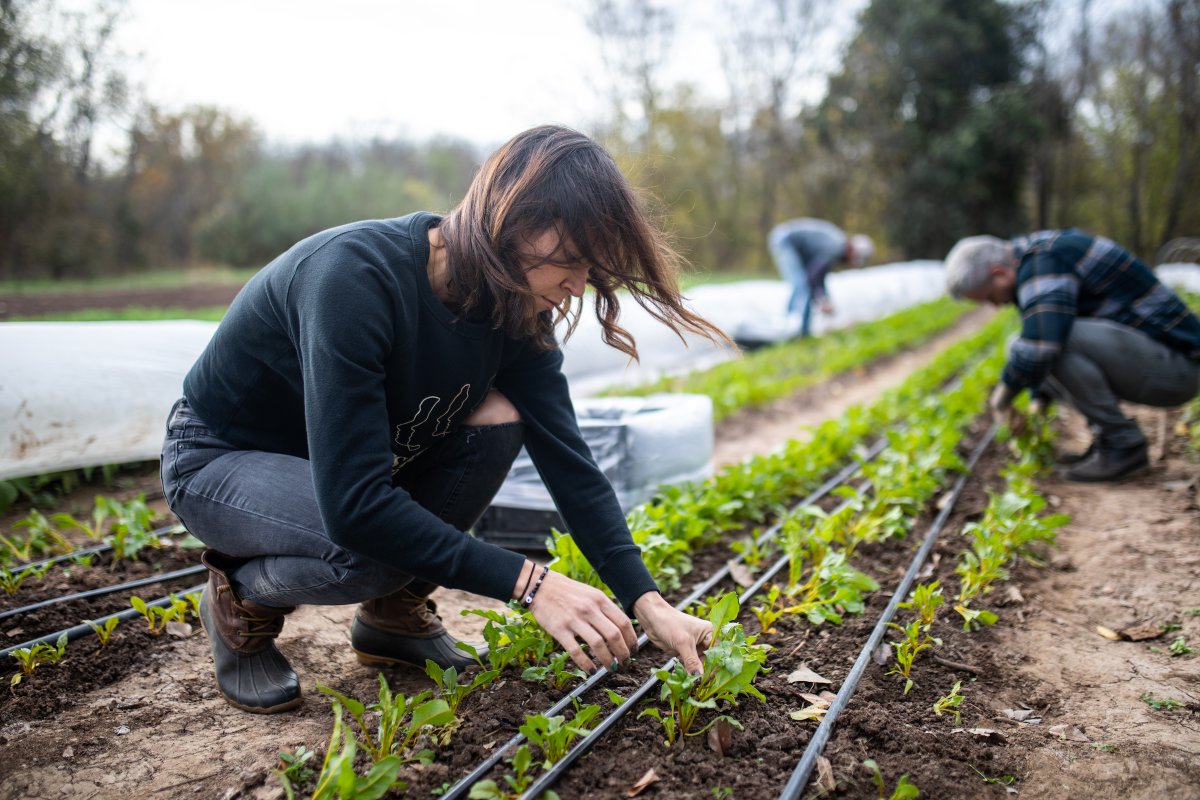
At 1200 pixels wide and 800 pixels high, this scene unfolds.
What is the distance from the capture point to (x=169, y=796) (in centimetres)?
163

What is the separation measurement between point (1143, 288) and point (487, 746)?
3633mm

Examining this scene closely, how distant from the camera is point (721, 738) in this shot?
5.50ft

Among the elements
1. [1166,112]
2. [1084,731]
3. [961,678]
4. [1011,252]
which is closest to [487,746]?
[961,678]

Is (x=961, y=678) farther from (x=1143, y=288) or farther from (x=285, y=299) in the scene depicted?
(x=1143, y=288)

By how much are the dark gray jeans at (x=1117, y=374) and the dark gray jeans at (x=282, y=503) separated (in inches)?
120

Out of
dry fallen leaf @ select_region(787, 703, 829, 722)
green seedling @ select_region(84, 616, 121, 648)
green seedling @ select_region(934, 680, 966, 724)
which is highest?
green seedling @ select_region(84, 616, 121, 648)

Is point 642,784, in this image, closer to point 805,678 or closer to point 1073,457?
point 805,678

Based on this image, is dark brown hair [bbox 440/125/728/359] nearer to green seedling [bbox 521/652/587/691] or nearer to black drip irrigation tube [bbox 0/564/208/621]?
green seedling [bbox 521/652/587/691]

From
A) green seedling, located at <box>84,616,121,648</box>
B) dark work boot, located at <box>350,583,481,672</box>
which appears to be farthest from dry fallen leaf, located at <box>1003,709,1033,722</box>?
green seedling, located at <box>84,616,121,648</box>

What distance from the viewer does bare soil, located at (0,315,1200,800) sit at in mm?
1643

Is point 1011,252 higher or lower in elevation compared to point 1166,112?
lower

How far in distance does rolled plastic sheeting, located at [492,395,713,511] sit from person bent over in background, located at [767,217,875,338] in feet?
19.4

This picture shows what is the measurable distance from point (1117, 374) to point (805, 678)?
2687mm

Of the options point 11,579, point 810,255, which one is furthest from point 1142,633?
point 810,255
